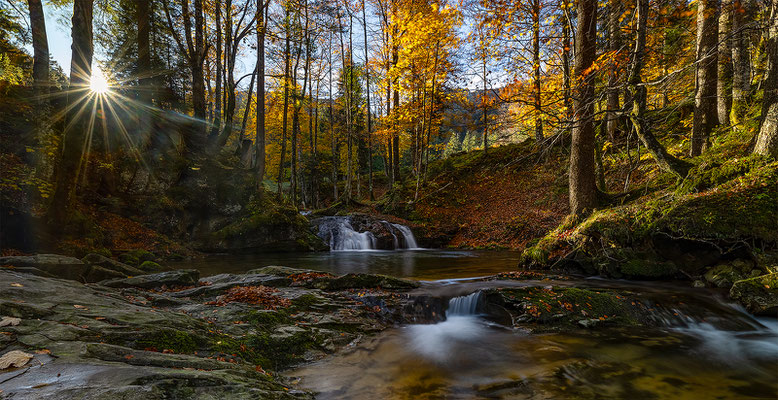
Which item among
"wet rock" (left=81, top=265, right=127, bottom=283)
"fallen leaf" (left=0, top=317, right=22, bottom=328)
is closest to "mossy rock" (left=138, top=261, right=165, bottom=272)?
"wet rock" (left=81, top=265, right=127, bottom=283)

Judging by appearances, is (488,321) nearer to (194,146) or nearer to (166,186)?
(166,186)

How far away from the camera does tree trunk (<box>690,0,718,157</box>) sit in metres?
7.72

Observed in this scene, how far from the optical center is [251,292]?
17.5 ft

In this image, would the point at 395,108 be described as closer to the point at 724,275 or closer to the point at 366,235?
the point at 366,235

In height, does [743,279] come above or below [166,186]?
below

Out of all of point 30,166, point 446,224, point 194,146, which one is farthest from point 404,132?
point 30,166

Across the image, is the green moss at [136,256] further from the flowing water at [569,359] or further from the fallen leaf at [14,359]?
the fallen leaf at [14,359]

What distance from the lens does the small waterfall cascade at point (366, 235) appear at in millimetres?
15547

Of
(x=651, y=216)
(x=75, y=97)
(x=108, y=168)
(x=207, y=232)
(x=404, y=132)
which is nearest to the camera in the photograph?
(x=651, y=216)

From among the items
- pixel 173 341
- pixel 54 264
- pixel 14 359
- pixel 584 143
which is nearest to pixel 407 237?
pixel 584 143

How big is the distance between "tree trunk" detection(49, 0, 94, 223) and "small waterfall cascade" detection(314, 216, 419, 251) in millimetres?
9248

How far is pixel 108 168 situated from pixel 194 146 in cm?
376

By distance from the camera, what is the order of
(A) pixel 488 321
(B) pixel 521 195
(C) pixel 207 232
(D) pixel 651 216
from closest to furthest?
(A) pixel 488 321 → (D) pixel 651 216 → (C) pixel 207 232 → (B) pixel 521 195

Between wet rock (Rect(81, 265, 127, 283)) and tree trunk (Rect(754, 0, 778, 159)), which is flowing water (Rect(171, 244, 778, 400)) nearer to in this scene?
tree trunk (Rect(754, 0, 778, 159))
